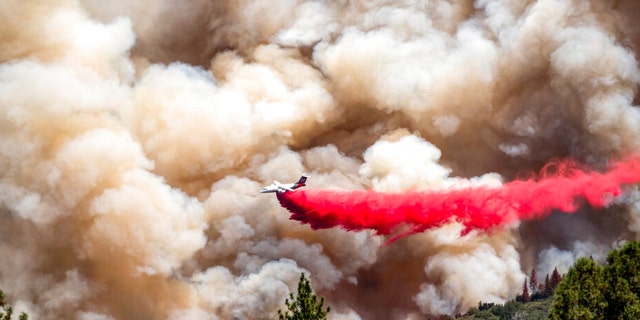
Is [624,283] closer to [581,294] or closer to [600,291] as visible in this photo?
[600,291]

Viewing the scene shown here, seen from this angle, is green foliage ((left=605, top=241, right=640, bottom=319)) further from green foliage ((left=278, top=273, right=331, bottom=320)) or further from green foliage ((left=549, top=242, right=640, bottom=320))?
green foliage ((left=278, top=273, right=331, bottom=320))

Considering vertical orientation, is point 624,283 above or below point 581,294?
above

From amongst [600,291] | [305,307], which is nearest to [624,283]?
[600,291]

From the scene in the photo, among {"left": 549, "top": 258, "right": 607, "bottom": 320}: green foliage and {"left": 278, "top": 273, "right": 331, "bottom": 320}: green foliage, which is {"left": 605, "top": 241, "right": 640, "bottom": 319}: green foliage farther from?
{"left": 278, "top": 273, "right": 331, "bottom": 320}: green foliage

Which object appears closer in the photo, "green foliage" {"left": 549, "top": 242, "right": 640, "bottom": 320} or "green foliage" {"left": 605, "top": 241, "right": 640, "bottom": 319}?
"green foliage" {"left": 605, "top": 241, "right": 640, "bottom": 319}

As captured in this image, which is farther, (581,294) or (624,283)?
(581,294)

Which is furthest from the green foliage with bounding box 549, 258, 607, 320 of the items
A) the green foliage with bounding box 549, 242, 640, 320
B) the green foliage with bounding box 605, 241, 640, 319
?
the green foliage with bounding box 605, 241, 640, 319

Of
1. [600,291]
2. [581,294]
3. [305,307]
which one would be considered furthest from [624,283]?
[305,307]

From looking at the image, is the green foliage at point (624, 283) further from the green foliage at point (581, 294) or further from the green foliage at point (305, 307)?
the green foliage at point (305, 307)

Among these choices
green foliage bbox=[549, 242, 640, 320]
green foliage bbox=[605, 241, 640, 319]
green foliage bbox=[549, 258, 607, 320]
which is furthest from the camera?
green foliage bbox=[549, 258, 607, 320]

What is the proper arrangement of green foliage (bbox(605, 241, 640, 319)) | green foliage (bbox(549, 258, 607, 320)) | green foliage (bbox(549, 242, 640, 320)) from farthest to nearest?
1. green foliage (bbox(549, 258, 607, 320))
2. green foliage (bbox(549, 242, 640, 320))
3. green foliage (bbox(605, 241, 640, 319))

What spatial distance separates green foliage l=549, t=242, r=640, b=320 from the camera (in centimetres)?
4725

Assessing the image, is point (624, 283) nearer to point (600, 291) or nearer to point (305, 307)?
point (600, 291)

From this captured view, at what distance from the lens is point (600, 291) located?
47.9 metres
